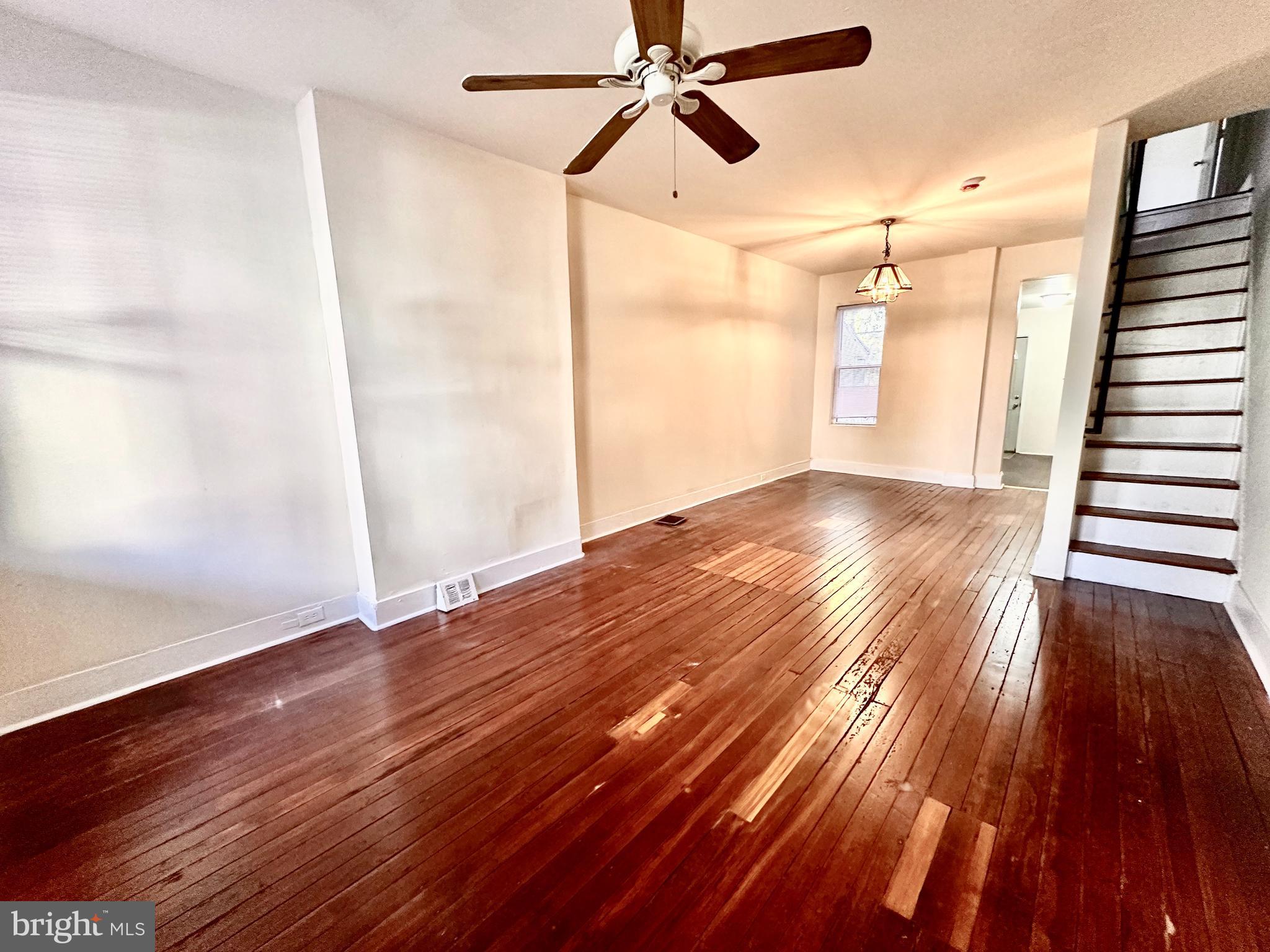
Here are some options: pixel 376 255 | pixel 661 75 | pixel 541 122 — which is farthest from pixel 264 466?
pixel 661 75

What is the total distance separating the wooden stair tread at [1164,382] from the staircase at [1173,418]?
1 centimetres

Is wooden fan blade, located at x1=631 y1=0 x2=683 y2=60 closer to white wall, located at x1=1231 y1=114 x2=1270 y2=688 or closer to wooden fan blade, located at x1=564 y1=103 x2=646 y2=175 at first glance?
wooden fan blade, located at x1=564 y1=103 x2=646 y2=175

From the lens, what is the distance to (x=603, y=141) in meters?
2.07

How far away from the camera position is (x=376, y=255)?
2.59 m

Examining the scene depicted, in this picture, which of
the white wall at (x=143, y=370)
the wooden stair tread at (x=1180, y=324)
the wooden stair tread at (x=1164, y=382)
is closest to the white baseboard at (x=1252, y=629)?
the wooden stair tread at (x=1164, y=382)

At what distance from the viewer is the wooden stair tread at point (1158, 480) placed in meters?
3.12

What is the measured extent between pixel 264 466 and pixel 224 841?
5.62ft

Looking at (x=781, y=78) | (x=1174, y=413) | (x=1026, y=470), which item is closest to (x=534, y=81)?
(x=781, y=78)

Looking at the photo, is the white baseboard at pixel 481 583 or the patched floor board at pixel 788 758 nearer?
the patched floor board at pixel 788 758

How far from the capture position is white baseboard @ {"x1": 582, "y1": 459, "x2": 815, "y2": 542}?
439cm

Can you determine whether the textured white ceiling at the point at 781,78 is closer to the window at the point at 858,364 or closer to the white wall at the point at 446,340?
the white wall at the point at 446,340

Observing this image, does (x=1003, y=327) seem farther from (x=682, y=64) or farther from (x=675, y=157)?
(x=682, y=64)

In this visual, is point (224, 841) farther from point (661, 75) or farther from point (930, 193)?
point (930, 193)

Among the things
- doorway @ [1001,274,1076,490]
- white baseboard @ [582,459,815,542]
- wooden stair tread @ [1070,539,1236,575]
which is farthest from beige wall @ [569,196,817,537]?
doorway @ [1001,274,1076,490]
